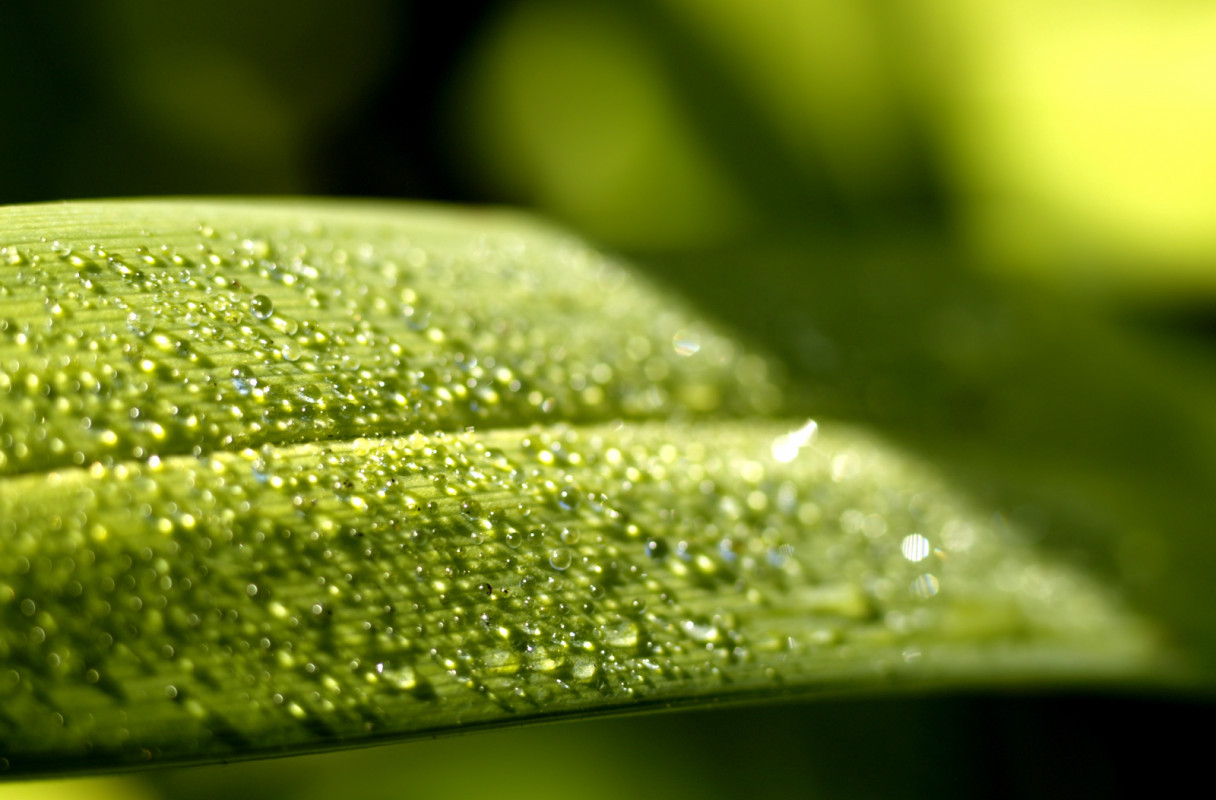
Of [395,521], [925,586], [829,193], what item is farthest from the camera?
[829,193]

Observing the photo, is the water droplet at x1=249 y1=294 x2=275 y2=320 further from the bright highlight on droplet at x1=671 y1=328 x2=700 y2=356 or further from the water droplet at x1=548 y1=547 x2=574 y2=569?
the bright highlight on droplet at x1=671 y1=328 x2=700 y2=356

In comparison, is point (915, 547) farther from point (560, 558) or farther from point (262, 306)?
point (262, 306)

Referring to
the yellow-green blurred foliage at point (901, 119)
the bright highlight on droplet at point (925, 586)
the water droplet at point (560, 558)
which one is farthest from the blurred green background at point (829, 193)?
the water droplet at point (560, 558)

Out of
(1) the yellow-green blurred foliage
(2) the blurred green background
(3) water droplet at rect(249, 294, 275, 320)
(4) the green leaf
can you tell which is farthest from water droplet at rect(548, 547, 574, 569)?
(1) the yellow-green blurred foliage

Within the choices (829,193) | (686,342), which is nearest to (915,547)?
(686,342)

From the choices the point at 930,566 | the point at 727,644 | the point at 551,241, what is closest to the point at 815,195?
the point at 551,241

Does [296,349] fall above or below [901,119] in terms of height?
below

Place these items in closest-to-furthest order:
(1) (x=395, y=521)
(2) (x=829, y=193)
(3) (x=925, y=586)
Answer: (1) (x=395, y=521)
(3) (x=925, y=586)
(2) (x=829, y=193)
